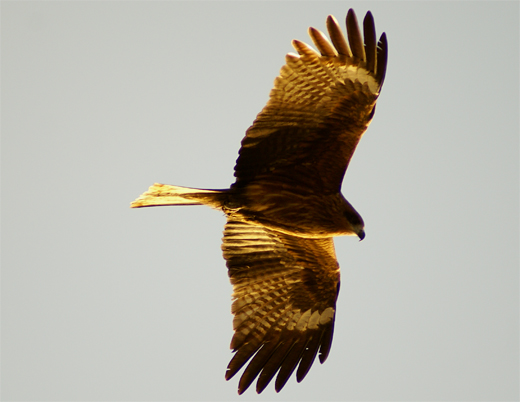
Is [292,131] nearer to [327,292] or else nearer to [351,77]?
[351,77]

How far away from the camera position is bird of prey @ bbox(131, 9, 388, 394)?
6.34 m

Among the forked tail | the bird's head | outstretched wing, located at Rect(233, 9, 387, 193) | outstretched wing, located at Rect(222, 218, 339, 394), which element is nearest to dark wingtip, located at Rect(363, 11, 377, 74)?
outstretched wing, located at Rect(233, 9, 387, 193)

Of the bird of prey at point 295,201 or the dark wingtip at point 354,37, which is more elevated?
the dark wingtip at point 354,37

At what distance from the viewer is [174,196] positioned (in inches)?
270

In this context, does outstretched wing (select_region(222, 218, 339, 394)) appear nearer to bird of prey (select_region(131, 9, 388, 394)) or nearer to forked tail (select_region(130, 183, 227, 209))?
bird of prey (select_region(131, 9, 388, 394))

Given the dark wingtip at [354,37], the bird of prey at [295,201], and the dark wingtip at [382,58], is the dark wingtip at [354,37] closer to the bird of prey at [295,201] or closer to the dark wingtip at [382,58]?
the bird of prey at [295,201]

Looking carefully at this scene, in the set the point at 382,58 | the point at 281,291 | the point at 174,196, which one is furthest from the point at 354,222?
the point at 174,196

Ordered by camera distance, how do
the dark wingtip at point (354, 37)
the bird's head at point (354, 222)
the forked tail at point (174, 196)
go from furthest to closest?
the bird's head at point (354, 222), the forked tail at point (174, 196), the dark wingtip at point (354, 37)

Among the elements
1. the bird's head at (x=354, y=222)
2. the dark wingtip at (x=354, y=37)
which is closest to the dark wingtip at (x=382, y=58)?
the dark wingtip at (x=354, y=37)

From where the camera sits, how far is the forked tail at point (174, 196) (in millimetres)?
6840

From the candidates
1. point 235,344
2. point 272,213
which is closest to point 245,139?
point 272,213

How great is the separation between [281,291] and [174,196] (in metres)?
1.78

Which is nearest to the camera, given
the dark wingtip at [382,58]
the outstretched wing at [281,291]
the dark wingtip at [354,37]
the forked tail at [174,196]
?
the dark wingtip at [354,37]

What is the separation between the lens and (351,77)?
634 centimetres
